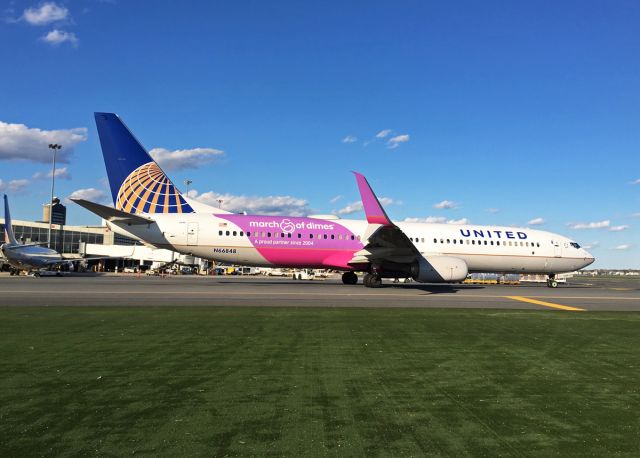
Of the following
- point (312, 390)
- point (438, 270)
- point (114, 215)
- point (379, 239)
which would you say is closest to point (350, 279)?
point (379, 239)

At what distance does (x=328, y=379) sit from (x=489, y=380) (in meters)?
1.99

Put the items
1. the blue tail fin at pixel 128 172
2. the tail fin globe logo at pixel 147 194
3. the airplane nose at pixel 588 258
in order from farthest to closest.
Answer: the airplane nose at pixel 588 258 < the tail fin globe logo at pixel 147 194 < the blue tail fin at pixel 128 172

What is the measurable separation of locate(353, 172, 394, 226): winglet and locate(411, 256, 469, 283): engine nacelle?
2.73 m

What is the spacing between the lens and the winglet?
21.0 m

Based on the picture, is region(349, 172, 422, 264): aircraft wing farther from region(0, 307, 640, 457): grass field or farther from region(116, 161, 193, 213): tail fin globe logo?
region(0, 307, 640, 457): grass field

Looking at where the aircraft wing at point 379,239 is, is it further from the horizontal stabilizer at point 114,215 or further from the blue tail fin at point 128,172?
the horizontal stabilizer at point 114,215

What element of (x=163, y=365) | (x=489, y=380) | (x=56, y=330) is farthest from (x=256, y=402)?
(x=56, y=330)

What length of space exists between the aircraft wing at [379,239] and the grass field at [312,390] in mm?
11942

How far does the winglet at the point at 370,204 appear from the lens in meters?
21.0

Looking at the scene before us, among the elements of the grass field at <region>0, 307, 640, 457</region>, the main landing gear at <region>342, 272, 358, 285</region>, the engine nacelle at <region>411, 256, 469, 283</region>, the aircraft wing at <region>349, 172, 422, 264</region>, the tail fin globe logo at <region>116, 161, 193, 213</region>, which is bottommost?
the grass field at <region>0, 307, 640, 457</region>

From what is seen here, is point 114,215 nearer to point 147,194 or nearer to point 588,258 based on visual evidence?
point 147,194

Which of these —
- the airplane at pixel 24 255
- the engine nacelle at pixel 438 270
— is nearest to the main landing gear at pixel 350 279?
the engine nacelle at pixel 438 270

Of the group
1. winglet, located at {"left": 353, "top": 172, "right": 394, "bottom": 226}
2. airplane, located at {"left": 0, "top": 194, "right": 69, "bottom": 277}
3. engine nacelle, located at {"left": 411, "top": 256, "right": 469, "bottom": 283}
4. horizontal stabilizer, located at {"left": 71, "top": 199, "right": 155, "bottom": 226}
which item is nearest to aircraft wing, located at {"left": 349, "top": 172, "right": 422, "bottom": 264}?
winglet, located at {"left": 353, "top": 172, "right": 394, "bottom": 226}

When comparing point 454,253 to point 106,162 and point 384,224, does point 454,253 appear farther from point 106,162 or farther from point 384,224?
point 106,162
